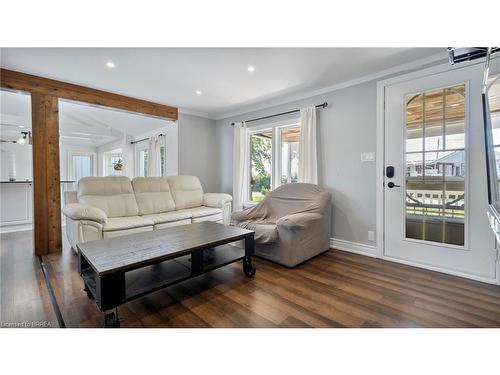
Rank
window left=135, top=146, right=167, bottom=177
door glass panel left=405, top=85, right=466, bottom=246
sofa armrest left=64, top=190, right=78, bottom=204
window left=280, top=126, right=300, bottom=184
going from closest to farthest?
door glass panel left=405, top=85, right=466, bottom=246, sofa armrest left=64, top=190, right=78, bottom=204, window left=280, top=126, right=300, bottom=184, window left=135, top=146, right=167, bottom=177

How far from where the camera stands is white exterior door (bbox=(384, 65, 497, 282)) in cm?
210

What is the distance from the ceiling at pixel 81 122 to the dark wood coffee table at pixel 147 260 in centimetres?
301

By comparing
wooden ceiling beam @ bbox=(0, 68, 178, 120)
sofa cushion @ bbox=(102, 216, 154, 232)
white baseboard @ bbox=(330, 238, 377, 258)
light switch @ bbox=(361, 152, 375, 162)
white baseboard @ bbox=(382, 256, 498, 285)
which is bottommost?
white baseboard @ bbox=(382, 256, 498, 285)

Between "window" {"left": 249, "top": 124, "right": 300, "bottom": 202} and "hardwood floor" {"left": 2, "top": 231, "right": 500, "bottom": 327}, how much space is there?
1817mm

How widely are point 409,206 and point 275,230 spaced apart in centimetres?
152

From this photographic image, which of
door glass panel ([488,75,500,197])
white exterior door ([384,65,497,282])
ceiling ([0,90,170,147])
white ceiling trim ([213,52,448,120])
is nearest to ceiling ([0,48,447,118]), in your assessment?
white ceiling trim ([213,52,448,120])

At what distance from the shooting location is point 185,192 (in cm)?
396

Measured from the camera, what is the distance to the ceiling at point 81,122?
4.32 meters

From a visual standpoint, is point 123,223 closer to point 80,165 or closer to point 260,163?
point 260,163

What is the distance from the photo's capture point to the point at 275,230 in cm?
251

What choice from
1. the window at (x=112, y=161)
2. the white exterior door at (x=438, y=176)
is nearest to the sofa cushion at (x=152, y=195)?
the white exterior door at (x=438, y=176)

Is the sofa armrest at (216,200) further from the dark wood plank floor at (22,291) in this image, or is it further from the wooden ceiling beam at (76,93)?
the dark wood plank floor at (22,291)

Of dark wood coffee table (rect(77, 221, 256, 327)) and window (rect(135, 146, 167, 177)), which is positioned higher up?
window (rect(135, 146, 167, 177))

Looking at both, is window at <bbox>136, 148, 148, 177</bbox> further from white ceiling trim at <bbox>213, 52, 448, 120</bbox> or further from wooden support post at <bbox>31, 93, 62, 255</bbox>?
wooden support post at <bbox>31, 93, 62, 255</bbox>
